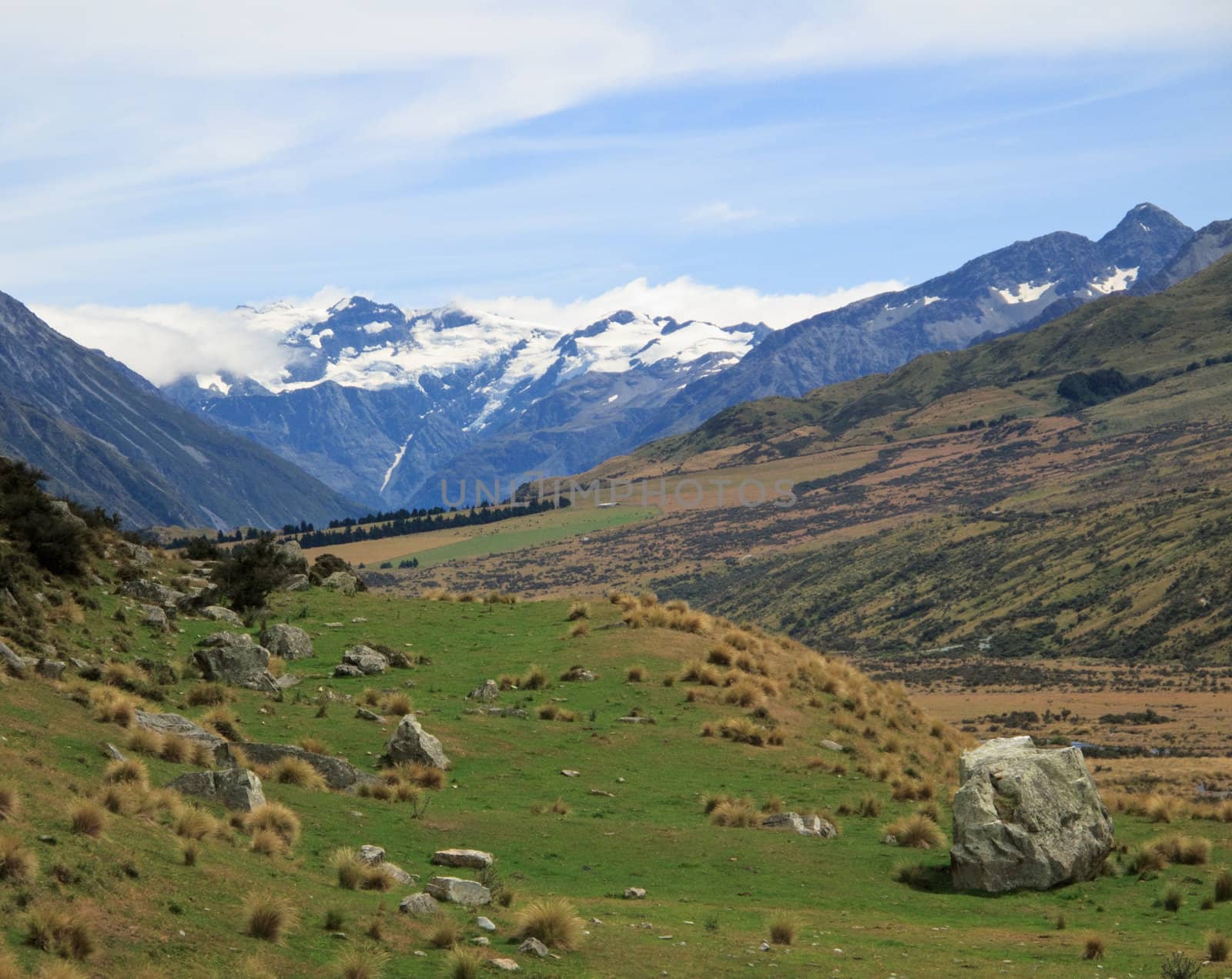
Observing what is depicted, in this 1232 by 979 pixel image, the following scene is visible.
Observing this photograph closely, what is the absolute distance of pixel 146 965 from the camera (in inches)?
494

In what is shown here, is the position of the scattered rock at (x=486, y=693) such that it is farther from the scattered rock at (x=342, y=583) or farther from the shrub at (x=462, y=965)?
the shrub at (x=462, y=965)

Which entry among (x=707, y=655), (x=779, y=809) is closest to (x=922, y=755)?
(x=707, y=655)

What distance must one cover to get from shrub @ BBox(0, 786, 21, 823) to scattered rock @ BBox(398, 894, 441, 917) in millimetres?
4412

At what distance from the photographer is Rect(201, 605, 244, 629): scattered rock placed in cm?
3625

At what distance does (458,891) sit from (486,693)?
598 inches

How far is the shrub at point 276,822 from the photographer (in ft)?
58.2

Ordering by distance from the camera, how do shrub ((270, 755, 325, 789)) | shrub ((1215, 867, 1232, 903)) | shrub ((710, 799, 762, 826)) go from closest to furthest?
shrub ((1215, 867, 1232, 903))
shrub ((270, 755, 325, 789))
shrub ((710, 799, 762, 826))

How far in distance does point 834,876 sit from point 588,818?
15.0 ft

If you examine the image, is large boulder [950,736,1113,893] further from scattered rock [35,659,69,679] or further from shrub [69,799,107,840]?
scattered rock [35,659,69,679]

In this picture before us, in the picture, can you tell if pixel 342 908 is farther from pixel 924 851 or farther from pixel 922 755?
pixel 922 755

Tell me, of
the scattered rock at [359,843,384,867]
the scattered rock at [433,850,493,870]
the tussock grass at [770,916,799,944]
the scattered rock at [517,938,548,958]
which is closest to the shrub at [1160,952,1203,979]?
the tussock grass at [770,916,799,944]

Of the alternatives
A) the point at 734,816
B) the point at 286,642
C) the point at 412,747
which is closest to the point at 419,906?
the point at 412,747

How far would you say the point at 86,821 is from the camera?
14.9 metres

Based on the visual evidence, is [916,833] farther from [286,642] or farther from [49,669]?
[286,642]
